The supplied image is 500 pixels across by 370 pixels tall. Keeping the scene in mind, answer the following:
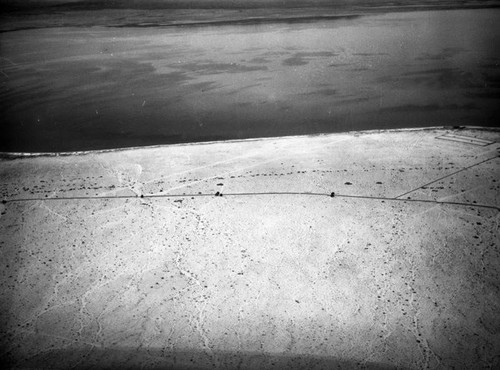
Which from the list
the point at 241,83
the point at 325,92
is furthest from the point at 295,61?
the point at 325,92

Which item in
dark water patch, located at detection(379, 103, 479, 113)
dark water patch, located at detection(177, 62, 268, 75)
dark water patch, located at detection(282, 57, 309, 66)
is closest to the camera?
dark water patch, located at detection(379, 103, 479, 113)

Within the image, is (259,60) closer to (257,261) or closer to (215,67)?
(215,67)

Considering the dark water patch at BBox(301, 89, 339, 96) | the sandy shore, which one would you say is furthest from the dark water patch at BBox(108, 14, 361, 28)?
the sandy shore

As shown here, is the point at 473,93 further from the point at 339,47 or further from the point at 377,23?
the point at 377,23

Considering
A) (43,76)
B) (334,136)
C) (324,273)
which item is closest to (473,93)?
(334,136)

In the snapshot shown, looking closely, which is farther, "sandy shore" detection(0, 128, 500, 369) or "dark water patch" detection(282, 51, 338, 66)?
"dark water patch" detection(282, 51, 338, 66)

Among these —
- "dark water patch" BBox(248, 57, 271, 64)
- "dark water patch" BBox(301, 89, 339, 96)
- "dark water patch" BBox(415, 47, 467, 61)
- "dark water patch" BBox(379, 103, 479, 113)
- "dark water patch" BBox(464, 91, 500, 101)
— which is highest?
"dark water patch" BBox(248, 57, 271, 64)

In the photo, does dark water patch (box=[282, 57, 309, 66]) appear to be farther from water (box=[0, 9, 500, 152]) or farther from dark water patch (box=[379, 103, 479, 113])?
dark water patch (box=[379, 103, 479, 113])
